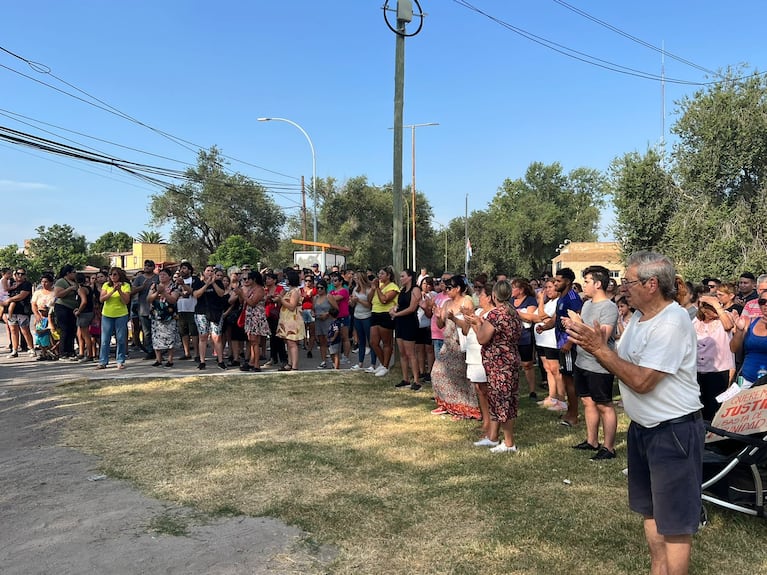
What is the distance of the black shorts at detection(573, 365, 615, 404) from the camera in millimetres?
5445

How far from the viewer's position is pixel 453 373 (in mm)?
7375

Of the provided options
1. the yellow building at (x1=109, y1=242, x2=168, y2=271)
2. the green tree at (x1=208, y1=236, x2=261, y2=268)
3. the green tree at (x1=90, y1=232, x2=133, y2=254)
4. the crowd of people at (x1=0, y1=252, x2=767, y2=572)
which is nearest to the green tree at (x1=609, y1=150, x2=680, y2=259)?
the crowd of people at (x1=0, y1=252, x2=767, y2=572)

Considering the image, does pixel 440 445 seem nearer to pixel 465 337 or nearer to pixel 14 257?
pixel 465 337

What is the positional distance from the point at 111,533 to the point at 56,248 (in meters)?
72.0

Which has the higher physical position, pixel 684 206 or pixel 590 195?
pixel 590 195

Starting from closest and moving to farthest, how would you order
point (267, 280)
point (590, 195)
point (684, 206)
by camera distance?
point (267, 280) < point (684, 206) < point (590, 195)

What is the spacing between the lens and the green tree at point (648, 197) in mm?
21781

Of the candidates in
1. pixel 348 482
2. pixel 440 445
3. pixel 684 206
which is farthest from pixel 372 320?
pixel 684 206

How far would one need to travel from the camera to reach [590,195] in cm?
8731

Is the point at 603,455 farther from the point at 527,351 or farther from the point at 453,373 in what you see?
the point at 527,351

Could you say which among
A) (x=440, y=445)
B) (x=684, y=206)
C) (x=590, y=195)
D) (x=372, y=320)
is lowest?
(x=440, y=445)

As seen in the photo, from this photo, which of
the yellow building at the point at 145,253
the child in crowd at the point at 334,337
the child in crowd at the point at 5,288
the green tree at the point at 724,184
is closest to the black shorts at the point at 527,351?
the child in crowd at the point at 334,337

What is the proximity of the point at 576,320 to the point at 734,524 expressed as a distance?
255 centimetres

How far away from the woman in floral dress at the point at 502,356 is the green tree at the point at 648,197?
1813 centimetres
